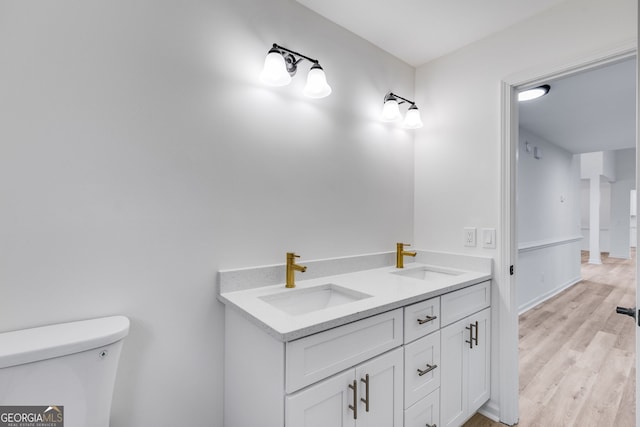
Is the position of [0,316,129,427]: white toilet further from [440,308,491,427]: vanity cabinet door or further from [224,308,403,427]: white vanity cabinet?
[440,308,491,427]: vanity cabinet door

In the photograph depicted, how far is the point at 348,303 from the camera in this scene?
1.32m

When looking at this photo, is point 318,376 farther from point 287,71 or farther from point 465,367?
point 287,71

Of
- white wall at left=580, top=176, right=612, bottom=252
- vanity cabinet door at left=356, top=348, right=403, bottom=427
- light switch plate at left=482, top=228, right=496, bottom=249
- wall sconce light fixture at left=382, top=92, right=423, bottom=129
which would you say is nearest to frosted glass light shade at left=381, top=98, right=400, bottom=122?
wall sconce light fixture at left=382, top=92, right=423, bottom=129

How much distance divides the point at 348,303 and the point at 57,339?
100 centimetres

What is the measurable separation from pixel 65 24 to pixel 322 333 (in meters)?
1.39

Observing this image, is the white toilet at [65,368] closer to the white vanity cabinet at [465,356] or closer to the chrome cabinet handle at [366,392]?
the chrome cabinet handle at [366,392]

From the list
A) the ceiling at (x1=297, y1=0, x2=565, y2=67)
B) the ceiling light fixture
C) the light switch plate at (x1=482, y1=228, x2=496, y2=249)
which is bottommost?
the light switch plate at (x1=482, y1=228, x2=496, y2=249)

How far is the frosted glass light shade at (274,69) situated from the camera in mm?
1415

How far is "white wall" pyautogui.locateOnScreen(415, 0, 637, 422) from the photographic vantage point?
153 cm

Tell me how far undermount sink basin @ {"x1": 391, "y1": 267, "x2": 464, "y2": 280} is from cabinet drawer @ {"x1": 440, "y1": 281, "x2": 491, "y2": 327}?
175 mm

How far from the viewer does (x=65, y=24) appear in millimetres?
1051

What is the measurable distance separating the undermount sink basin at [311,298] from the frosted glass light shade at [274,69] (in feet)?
3.29

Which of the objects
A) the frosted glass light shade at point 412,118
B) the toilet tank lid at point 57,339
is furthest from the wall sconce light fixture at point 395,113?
the toilet tank lid at point 57,339

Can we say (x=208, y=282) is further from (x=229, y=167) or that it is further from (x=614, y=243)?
(x=614, y=243)
